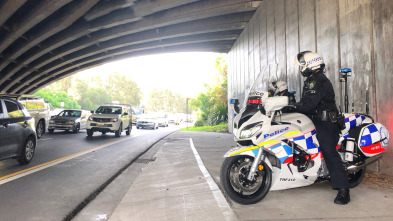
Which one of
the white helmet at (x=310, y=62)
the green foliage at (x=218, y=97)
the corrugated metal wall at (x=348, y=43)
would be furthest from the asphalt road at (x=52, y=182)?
the green foliage at (x=218, y=97)

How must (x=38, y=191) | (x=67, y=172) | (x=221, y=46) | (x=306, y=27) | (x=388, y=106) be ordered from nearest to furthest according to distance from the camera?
(x=38, y=191)
(x=388, y=106)
(x=67, y=172)
(x=306, y=27)
(x=221, y=46)

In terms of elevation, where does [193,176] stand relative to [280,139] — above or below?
below

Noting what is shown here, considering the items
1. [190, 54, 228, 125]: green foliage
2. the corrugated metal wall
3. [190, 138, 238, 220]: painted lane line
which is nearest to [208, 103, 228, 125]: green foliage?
[190, 54, 228, 125]: green foliage

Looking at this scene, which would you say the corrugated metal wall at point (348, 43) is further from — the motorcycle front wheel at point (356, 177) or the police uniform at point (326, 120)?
the police uniform at point (326, 120)

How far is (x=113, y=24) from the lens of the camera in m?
14.9

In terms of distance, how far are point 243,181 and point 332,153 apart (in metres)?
1.26

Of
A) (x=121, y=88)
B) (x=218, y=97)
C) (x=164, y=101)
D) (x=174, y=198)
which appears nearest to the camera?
(x=174, y=198)

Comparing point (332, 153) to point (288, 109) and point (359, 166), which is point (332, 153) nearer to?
point (359, 166)

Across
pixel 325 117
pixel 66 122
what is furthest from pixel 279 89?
pixel 66 122

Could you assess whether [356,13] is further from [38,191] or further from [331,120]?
[38,191]

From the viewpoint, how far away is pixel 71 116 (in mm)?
17750

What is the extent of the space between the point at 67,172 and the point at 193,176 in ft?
9.25

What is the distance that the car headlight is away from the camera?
3.81m

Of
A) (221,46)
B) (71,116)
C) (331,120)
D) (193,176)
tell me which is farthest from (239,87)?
(331,120)
